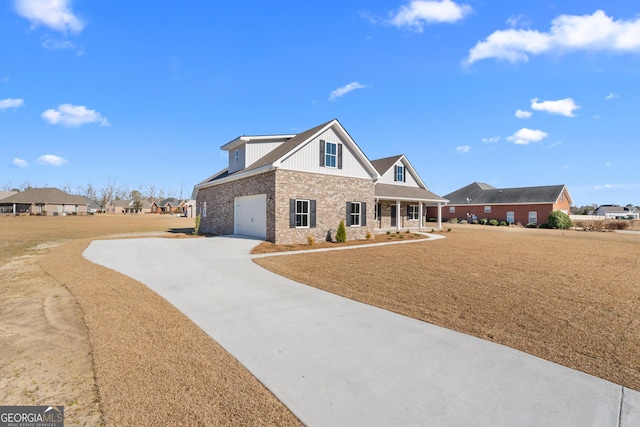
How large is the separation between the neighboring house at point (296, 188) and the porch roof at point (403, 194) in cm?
54

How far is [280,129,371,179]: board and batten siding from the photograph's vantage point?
51.3ft

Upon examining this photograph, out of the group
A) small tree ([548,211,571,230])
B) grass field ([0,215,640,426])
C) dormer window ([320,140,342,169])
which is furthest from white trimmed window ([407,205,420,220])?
small tree ([548,211,571,230])

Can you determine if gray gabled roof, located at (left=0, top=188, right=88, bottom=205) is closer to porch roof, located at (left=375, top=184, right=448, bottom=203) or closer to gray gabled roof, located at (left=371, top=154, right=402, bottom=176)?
gray gabled roof, located at (left=371, top=154, right=402, bottom=176)

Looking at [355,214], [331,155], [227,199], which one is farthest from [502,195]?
[227,199]

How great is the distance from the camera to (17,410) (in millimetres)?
3127

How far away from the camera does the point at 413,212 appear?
27156 millimetres

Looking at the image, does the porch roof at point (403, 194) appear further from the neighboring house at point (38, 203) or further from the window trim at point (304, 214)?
the neighboring house at point (38, 203)

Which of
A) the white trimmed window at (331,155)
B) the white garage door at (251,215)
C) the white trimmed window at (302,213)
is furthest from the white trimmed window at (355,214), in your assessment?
the white garage door at (251,215)

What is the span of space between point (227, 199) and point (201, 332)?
16.4 meters

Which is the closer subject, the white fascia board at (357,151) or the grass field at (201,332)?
the grass field at (201,332)

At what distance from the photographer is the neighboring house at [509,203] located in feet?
116

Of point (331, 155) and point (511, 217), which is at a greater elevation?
point (331, 155)

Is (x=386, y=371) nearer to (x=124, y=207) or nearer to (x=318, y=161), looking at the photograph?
(x=318, y=161)

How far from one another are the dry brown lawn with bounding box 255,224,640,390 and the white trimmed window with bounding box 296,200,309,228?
388cm
